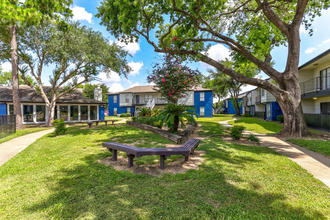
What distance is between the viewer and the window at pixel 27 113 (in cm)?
1708

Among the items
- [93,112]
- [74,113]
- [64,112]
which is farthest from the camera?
[93,112]

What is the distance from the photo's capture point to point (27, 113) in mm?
17297

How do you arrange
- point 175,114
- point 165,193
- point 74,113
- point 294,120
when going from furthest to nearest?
point 74,113
point 294,120
point 175,114
point 165,193

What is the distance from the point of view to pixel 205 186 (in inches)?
113

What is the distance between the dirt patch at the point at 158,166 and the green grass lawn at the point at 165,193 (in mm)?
229

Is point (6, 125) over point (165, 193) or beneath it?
over

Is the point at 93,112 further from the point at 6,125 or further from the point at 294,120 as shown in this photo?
the point at 294,120

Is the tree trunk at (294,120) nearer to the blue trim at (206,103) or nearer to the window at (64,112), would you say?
the blue trim at (206,103)

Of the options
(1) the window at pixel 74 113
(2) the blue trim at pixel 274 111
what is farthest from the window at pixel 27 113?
(2) the blue trim at pixel 274 111

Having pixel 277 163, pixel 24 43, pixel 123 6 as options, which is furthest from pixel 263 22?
pixel 24 43

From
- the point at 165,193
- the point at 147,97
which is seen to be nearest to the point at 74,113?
the point at 147,97

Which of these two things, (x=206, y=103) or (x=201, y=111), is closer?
(x=206, y=103)

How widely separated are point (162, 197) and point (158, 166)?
4.75ft

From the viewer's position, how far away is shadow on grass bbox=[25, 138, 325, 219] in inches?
85.4
